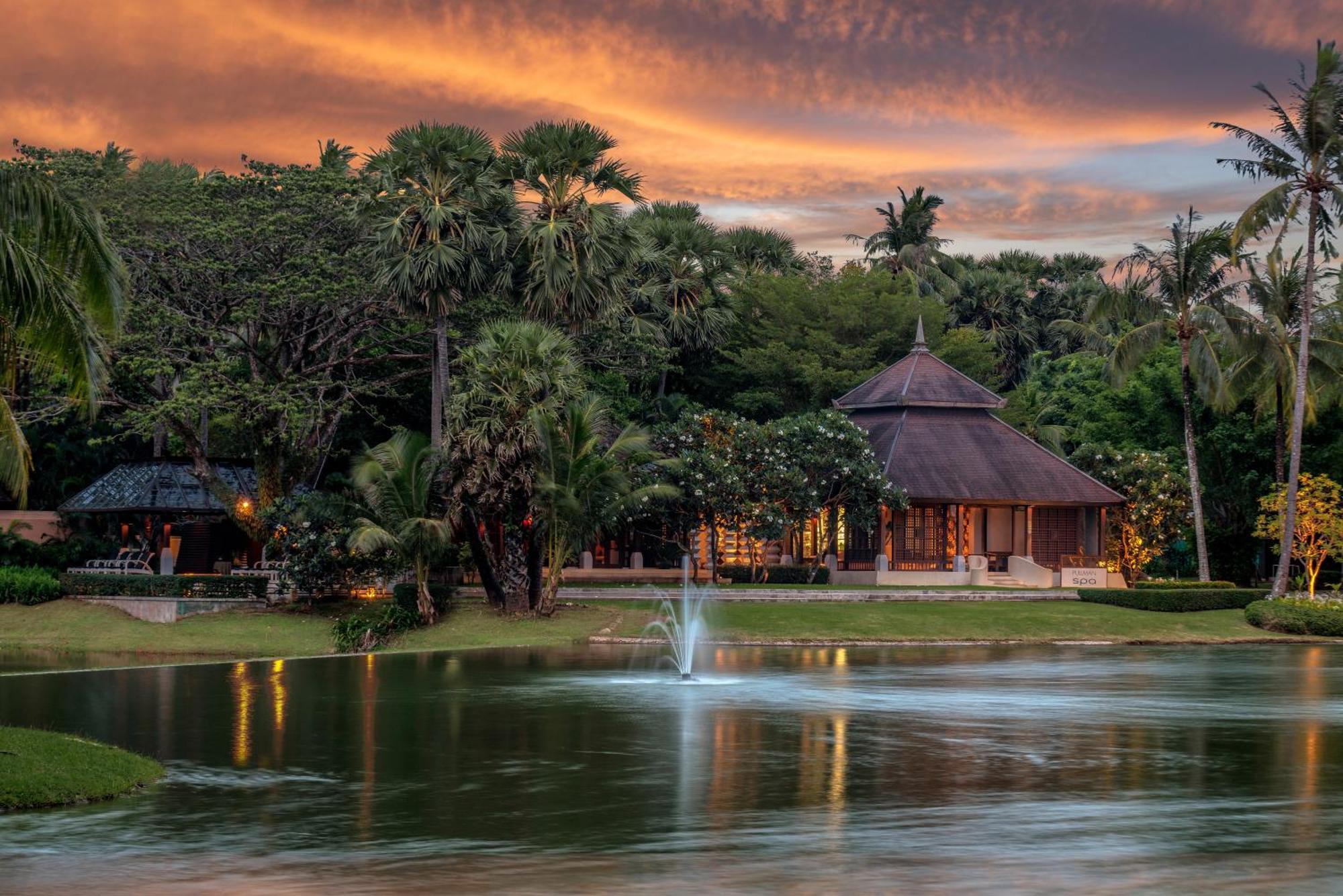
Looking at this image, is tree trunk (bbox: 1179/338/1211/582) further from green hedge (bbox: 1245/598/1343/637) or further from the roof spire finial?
the roof spire finial

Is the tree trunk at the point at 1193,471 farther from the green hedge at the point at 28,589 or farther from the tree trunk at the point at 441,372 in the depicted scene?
the green hedge at the point at 28,589

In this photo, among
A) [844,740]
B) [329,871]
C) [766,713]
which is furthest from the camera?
[766,713]

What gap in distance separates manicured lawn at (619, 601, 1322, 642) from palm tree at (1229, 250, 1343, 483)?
33.4 feet

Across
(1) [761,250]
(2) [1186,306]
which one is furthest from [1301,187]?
(1) [761,250]

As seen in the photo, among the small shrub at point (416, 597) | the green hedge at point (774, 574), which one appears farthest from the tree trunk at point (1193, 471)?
the small shrub at point (416, 597)

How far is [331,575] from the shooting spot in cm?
4572

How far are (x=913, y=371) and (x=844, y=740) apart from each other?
44003 millimetres

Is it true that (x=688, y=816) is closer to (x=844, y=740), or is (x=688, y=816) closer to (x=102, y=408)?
(x=844, y=740)

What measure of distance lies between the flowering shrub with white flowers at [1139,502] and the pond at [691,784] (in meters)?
27.9

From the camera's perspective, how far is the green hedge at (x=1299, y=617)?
149 ft

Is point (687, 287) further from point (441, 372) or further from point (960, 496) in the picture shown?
point (441, 372)

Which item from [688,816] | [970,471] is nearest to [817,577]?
[970,471]

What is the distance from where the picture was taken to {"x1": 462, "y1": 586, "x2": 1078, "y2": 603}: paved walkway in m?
47.6

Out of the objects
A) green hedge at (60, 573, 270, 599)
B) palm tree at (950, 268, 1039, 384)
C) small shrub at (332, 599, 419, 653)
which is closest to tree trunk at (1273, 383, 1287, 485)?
small shrub at (332, 599, 419, 653)
